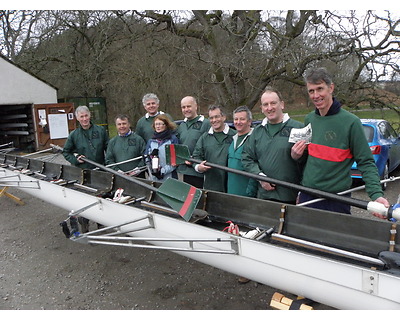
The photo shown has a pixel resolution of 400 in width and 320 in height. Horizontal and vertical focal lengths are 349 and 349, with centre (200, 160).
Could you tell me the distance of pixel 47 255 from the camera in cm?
431

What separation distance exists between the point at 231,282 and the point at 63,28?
1490 cm

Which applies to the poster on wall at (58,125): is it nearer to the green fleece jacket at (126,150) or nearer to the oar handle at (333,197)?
the green fleece jacket at (126,150)

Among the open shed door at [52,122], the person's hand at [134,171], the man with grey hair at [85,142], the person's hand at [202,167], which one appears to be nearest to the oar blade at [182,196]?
the person's hand at [202,167]

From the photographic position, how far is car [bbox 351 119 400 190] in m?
6.06

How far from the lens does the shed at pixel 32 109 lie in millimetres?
11672

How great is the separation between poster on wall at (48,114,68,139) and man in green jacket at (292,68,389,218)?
451 inches

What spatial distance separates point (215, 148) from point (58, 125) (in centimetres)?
1036

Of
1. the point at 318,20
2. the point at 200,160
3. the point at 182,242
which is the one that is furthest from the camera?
the point at 318,20

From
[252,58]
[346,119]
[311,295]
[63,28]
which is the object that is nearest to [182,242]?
[311,295]

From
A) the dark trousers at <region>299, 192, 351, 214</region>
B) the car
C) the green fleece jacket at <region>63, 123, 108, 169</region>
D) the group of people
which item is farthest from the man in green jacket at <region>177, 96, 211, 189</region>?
the car

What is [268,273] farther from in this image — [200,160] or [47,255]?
[47,255]

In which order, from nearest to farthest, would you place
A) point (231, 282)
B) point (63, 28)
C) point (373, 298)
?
1. point (373, 298)
2. point (231, 282)
3. point (63, 28)

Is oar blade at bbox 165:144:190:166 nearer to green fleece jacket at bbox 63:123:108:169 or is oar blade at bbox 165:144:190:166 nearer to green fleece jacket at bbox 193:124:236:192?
green fleece jacket at bbox 193:124:236:192

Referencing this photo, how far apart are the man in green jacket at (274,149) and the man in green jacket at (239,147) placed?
264mm
